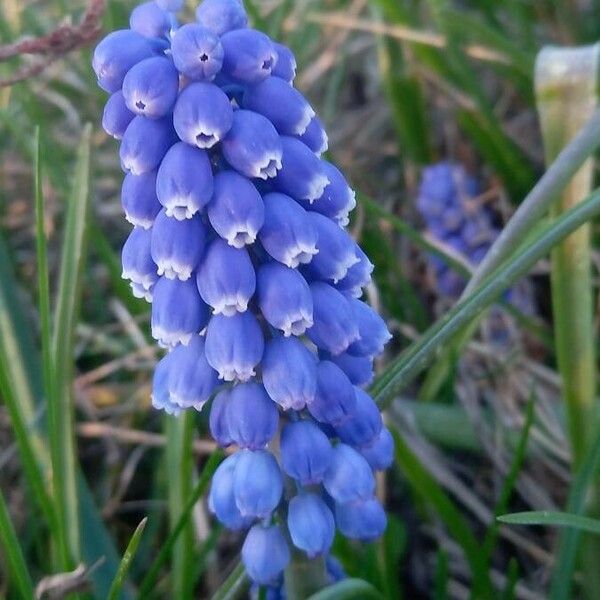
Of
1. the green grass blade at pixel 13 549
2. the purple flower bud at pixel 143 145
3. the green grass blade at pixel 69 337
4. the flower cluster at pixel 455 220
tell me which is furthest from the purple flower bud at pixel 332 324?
the flower cluster at pixel 455 220

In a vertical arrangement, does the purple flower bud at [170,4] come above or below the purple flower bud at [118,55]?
above

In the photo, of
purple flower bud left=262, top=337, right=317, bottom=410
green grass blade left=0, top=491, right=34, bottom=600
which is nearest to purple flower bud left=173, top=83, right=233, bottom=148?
purple flower bud left=262, top=337, right=317, bottom=410

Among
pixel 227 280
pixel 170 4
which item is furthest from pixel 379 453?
pixel 170 4

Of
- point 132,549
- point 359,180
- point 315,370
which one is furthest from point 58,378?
point 359,180

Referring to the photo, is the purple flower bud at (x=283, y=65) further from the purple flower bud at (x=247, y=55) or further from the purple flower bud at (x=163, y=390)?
the purple flower bud at (x=163, y=390)

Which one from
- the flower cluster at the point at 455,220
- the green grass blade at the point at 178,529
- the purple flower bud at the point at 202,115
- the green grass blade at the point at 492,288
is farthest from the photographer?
the flower cluster at the point at 455,220

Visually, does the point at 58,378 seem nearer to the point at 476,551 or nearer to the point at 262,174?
the point at 262,174

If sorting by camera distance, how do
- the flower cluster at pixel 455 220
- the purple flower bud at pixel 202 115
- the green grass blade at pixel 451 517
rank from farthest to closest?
the flower cluster at pixel 455 220 < the green grass blade at pixel 451 517 < the purple flower bud at pixel 202 115

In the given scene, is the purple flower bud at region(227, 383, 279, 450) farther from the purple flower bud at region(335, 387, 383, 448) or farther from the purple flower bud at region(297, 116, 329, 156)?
the purple flower bud at region(297, 116, 329, 156)
